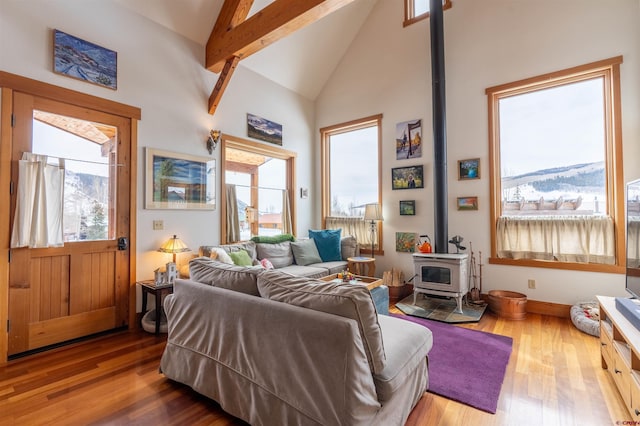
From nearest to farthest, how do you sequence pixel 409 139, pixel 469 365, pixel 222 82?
1. pixel 469 365
2. pixel 222 82
3. pixel 409 139

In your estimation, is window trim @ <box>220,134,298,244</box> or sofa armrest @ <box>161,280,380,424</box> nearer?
sofa armrest @ <box>161,280,380,424</box>

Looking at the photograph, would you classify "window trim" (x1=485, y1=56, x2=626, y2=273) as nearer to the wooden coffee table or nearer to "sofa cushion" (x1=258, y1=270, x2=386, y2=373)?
the wooden coffee table

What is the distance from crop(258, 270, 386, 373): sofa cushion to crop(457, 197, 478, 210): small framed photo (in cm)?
315

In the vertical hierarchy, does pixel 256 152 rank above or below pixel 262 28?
below

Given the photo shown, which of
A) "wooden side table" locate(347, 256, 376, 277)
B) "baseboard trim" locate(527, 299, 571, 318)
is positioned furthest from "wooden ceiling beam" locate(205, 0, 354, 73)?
"baseboard trim" locate(527, 299, 571, 318)

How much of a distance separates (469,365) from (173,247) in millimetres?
3103

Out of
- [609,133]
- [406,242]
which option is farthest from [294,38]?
[609,133]

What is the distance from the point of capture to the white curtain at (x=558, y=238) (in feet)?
10.6

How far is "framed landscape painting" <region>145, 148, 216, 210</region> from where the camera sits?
3344 millimetres

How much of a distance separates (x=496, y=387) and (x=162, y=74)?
445 centimetres

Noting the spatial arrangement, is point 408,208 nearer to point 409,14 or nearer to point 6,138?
point 409,14

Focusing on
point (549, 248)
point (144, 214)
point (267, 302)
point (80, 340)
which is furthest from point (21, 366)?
point (549, 248)

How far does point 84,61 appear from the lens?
9.36 feet

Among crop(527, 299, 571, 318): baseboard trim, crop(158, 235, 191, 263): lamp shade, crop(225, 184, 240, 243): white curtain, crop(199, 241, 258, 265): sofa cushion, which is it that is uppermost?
crop(225, 184, 240, 243): white curtain
